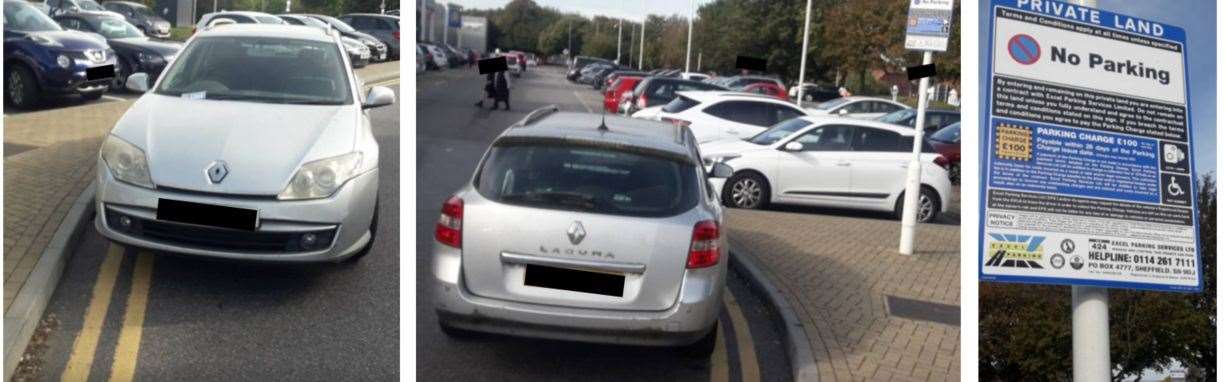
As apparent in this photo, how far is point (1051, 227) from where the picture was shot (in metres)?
6.59

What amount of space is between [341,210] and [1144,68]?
4.55m

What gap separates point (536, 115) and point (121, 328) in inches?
87.2

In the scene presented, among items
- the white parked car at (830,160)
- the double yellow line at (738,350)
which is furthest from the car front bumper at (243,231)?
the white parked car at (830,160)

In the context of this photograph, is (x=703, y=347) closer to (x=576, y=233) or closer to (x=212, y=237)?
(x=576, y=233)

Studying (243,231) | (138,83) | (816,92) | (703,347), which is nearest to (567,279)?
(703,347)

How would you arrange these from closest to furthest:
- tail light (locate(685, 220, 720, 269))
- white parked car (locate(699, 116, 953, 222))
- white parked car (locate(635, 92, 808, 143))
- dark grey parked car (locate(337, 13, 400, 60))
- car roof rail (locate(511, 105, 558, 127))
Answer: tail light (locate(685, 220, 720, 269)), dark grey parked car (locate(337, 13, 400, 60)), car roof rail (locate(511, 105, 558, 127)), white parked car (locate(635, 92, 808, 143)), white parked car (locate(699, 116, 953, 222))

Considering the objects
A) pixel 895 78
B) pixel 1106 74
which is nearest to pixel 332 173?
pixel 895 78

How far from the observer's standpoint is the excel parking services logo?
6516 millimetres

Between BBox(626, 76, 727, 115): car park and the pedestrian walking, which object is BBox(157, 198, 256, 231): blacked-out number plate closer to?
the pedestrian walking

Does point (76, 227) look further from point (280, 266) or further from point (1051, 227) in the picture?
point (1051, 227)

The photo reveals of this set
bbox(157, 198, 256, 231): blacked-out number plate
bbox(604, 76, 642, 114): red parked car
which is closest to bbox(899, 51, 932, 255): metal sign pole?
bbox(604, 76, 642, 114): red parked car

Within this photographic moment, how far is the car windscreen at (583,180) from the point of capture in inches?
216

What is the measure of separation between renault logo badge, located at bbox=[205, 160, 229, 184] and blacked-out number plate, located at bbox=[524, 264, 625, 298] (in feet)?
4.73

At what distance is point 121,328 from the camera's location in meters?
5.54
